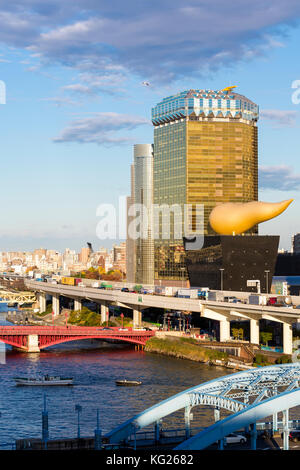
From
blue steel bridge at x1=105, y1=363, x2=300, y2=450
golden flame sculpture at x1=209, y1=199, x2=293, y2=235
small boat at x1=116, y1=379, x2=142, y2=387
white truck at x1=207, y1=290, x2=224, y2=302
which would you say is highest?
golden flame sculpture at x1=209, y1=199, x2=293, y2=235

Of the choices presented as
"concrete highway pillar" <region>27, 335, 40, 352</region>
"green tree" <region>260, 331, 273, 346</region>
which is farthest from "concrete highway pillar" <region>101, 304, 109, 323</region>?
"green tree" <region>260, 331, 273, 346</region>

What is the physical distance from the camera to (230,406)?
42281 mm

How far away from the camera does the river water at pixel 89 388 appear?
5772cm

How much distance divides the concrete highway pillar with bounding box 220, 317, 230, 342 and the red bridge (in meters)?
10.4

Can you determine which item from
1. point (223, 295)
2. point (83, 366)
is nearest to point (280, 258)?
point (223, 295)

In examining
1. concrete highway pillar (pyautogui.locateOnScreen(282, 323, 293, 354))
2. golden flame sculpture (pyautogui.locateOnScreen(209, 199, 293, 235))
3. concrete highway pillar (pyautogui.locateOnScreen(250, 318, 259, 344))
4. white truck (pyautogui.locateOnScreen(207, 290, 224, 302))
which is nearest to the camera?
concrete highway pillar (pyautogui.locateOnScreen(282, 323, 293, 354))

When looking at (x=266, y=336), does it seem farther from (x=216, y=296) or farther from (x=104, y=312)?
(x=104, y=312)

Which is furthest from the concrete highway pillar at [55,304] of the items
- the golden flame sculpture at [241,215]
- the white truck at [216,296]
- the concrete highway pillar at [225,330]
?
the concrete highway pillar at [225,330]

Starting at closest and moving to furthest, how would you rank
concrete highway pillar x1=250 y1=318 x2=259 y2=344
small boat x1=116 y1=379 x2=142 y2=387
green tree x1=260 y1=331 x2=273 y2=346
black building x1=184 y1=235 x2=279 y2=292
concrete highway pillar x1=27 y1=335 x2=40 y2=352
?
small boat x1=116 y1=379 x2=142 y2=387
concrete highway pillar x1=250 y1=318 x2=259 y2=344
green tree x1=260 y1=331 x2=273 y2=346
concrete highway pillar x1=27 y1=335 x2=40 y2=352
black building x1=184 y1=235 x2=279 y2=292

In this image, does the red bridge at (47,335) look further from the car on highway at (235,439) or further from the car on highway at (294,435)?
the car on highway at (294,435)

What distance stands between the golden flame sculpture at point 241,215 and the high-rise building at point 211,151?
182ft

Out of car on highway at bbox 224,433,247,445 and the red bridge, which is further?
the red bridge

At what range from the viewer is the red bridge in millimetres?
98000

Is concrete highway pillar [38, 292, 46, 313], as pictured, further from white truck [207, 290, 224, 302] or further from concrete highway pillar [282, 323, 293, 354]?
concrete highway pillar [282, 323, 293, 354]
